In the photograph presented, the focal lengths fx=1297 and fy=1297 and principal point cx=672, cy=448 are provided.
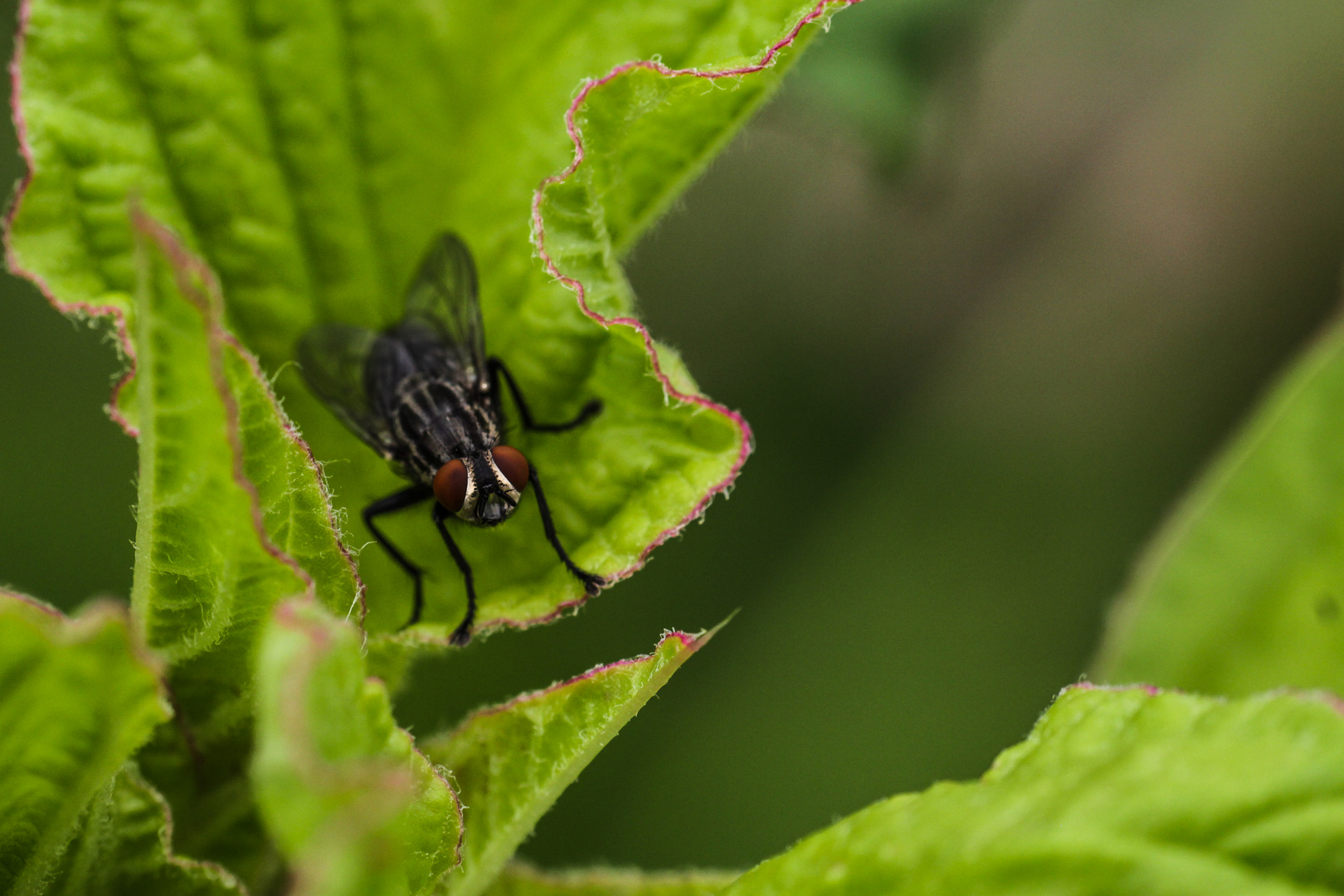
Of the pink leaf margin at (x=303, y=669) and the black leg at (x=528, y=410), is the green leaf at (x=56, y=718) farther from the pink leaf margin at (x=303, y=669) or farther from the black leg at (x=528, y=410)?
the black leg at (x=528, y=410)

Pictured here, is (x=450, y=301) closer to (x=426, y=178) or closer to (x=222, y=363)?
(x=426, y=178)

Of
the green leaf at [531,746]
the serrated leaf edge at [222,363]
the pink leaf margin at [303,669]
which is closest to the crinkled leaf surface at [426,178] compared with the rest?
the green leaf at [531,746]

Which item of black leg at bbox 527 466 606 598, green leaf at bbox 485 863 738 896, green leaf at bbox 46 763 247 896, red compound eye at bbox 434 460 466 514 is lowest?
green leaf at bbox 46 763 247 896

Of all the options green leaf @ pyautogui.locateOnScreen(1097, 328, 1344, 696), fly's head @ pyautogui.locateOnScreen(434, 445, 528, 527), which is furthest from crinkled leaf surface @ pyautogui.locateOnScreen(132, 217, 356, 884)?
green leaf @ pyautogui.locateOnScreen(1097, 328, 1344, 696)

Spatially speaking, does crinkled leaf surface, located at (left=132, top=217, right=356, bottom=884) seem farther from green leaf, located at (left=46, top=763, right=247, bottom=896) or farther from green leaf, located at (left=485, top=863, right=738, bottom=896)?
green leaf, located at (left=485, top=863, right=738, bottom=896)

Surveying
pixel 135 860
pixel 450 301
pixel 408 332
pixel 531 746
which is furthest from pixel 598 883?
pixel 408 332

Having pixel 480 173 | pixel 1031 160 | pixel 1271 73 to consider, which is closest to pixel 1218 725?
pixel 480 173
